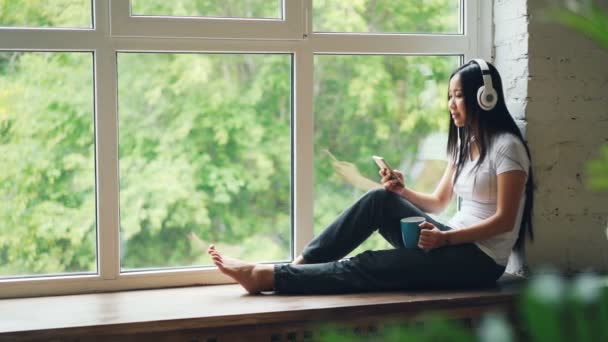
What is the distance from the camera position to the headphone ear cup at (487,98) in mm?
2541

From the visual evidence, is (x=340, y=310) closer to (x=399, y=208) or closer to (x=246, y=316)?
(x=246, y=316)

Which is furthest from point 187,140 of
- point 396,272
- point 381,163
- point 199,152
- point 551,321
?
point 551,321

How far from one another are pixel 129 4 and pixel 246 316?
3.49 ft

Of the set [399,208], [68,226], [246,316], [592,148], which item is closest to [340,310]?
[246,316]

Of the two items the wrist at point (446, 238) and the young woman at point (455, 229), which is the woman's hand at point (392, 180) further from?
the wrist at point (446, 238)

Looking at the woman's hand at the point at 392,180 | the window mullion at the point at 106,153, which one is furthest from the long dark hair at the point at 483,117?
the window mullion at the point at 106,153

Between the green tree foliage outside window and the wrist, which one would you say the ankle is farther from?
the wrist

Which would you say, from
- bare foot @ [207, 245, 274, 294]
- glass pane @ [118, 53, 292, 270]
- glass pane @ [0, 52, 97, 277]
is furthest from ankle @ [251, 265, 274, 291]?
glass pane @ [0, 52, 97, 277]

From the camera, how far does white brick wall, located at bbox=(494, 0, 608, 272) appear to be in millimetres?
2715

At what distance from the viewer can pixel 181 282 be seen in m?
2.70

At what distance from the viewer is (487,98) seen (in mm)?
2547

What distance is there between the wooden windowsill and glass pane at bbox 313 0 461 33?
0.94 meters

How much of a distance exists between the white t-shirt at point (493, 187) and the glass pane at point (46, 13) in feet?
4.37

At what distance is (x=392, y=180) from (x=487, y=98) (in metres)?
0.41
